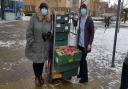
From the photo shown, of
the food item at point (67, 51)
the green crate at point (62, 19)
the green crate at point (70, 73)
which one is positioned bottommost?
the green crate at point (70, 73)

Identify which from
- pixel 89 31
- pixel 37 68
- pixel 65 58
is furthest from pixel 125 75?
pixel 37 68

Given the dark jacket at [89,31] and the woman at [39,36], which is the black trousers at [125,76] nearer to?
the dark jacket at [89,31]

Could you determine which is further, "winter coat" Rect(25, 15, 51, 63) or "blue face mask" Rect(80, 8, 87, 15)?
"blue face mask" Rect(80, 8, 87, 15)

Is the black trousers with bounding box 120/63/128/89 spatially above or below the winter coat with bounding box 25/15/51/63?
below

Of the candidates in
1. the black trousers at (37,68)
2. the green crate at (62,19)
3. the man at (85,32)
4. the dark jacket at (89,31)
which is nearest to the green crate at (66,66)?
the man at (85,32)

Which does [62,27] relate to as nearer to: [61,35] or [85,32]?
[61,35]

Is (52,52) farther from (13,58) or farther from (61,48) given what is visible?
(13,58)

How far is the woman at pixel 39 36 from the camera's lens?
6.08 meters

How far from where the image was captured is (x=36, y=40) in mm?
6168

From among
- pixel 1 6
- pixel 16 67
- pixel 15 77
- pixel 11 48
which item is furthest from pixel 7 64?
pixel 1 6

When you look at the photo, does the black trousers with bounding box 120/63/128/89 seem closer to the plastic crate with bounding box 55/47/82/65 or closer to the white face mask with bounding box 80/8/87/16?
the plastic crate with bounding box 55/47/82/65

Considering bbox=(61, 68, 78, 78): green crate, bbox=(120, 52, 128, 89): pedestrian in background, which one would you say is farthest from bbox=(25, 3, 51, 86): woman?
bbox=(120, 52, 128, 89): pedestrian in background

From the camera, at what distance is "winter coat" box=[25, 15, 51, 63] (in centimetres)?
610

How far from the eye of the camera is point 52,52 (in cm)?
638
